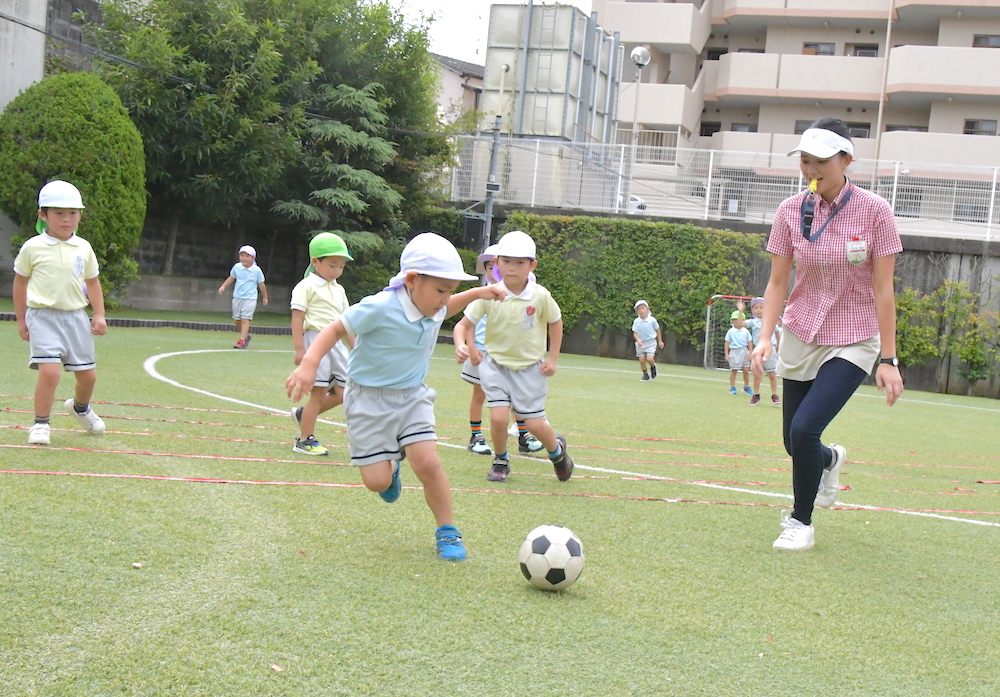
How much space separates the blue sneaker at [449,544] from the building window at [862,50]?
127 ft

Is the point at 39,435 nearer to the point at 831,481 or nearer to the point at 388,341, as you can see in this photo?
the point at 388,341

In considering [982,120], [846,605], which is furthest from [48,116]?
[982,120]

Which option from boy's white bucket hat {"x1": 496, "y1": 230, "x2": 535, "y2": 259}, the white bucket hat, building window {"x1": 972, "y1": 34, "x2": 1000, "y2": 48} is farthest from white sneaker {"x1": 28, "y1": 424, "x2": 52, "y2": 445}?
building window {"x1": 972, "y1": 34, "x2": 1000, "y2": 48}

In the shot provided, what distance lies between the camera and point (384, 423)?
16.2 feet

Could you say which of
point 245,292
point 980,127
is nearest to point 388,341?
point 245,292

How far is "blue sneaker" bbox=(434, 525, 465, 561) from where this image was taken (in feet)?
15.5

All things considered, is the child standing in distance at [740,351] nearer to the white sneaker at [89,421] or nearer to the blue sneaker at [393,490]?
the white sneaker at [89,421]

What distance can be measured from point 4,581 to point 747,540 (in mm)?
3609

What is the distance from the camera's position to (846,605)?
4.47 metres

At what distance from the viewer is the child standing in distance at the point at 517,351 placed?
7.21 meters

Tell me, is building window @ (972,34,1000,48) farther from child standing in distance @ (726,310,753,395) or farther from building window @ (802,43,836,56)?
child standing in distance @ (726,310,753,395)

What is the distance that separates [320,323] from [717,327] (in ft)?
66.2

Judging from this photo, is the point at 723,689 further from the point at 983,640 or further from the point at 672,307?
the point at 672,307

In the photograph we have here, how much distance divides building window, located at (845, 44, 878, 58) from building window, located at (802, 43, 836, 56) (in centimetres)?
59
